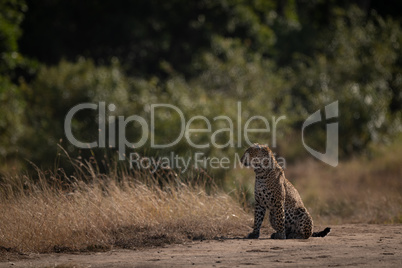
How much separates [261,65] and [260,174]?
16.1 m

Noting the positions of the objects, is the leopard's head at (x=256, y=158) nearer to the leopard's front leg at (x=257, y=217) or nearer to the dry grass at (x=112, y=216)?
the leopard's front leg at (x=257, y=217)

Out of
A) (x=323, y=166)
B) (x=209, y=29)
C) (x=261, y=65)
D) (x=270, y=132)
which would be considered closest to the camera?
(x=270, y=132)

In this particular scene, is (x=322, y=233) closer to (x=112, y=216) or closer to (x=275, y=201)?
(x=275, y=201)

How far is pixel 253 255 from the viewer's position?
8.09 m

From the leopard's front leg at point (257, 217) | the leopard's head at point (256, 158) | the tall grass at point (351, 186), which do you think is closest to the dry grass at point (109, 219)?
the leopard's front leg at point (257, 217)

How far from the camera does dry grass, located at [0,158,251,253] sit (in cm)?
902

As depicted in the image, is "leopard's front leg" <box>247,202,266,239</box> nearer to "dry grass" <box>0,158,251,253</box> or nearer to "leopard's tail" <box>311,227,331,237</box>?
"dry grass" <box>0,158,251,253</box>

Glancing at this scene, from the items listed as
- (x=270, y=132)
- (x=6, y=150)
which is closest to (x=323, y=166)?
(x=270, y=132)

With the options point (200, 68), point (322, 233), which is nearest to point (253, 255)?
point (322, 233)

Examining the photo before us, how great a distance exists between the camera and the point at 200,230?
9633 millimetres

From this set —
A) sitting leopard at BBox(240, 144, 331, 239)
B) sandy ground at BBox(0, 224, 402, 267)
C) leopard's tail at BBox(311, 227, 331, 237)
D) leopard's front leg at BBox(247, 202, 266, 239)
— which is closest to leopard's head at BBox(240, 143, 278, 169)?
sitting leopard at BBox(240, 144, 331, 239)

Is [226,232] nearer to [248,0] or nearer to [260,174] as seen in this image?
[260,174]

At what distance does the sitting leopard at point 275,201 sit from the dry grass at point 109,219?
2.73 ft

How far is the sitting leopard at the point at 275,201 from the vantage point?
30.1ft
